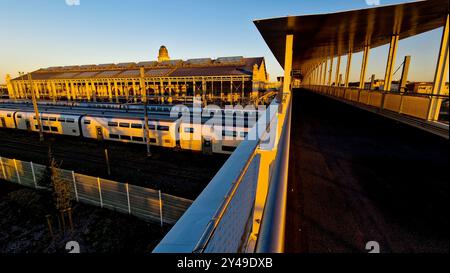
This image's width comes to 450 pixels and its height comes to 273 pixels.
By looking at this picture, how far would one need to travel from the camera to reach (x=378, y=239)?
198 cm

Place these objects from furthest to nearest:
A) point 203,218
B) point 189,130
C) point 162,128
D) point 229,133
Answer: point 162,128 < point 189,130 < point 229,133 < point 203,218

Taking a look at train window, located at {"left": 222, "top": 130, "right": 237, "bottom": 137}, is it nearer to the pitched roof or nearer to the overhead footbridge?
the overhead footbridge

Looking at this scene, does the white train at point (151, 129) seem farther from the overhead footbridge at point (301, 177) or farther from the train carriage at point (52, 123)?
the overhead footbridge at point (301, 177)

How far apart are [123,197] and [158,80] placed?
32.1m

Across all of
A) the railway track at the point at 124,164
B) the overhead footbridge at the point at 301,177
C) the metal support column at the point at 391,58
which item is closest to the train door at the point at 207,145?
the railway track at the point at 124,164

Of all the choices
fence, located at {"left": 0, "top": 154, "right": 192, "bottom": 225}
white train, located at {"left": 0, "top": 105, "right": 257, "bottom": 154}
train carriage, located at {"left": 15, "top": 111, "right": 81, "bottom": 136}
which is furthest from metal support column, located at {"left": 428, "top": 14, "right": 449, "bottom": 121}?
train carriage, located at {"left": 15, "top": 111, "right": 81, "bottom": 136}

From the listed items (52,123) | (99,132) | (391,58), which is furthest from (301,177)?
(52,123)

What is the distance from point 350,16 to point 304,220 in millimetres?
8909

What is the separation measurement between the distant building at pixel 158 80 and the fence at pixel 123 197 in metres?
23.1

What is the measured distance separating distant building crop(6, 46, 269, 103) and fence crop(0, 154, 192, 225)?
23.1 metres

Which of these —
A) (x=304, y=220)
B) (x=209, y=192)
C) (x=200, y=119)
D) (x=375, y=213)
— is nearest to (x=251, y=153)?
(x=209, y=192)

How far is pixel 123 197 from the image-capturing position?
10641mm

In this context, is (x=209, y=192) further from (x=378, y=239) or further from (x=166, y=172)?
(x=166, y=172)

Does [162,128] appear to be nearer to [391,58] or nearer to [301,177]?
[301,177]
